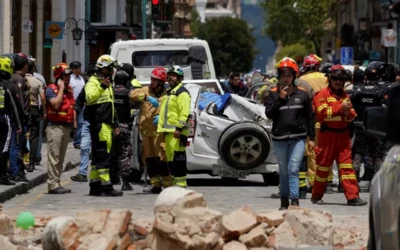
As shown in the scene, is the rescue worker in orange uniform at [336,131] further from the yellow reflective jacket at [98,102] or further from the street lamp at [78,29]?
the street lamp at [78,29]

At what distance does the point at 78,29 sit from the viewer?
147 ft

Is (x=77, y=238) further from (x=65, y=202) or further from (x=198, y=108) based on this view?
(x=198, y=108)

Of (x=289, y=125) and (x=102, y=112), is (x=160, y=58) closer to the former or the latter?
(x=102, y=112)

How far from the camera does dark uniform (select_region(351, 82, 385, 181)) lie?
18.9 metres

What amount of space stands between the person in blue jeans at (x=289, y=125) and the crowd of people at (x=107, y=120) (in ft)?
8.00

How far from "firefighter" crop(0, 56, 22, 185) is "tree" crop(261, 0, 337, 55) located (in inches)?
3105

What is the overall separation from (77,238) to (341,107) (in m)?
6.71

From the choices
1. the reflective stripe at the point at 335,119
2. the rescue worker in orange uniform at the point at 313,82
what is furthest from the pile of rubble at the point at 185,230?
the rescue worker in orange uniform at the point at 313,82

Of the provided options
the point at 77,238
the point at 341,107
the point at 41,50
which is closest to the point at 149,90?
the point at 341,107

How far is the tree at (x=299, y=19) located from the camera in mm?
97562

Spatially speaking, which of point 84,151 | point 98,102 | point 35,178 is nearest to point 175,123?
point 98,102

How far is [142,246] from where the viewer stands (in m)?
10.5

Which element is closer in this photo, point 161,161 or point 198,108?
point 161,161

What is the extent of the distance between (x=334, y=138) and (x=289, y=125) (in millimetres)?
1376
